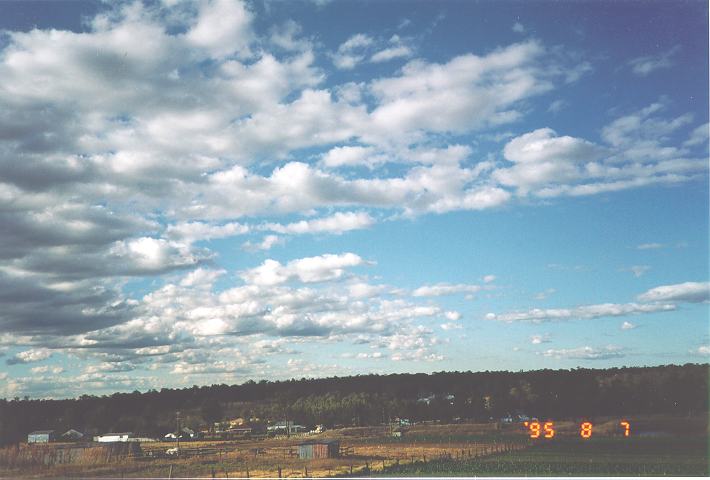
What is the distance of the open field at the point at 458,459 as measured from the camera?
168 ft

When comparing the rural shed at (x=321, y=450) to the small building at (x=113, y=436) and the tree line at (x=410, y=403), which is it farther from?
the small building at (x=113, y=436)

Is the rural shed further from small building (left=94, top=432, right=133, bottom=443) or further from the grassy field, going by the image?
small building (left=94, top=432, right=133, bottom=443)

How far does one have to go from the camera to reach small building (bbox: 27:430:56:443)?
103 metres

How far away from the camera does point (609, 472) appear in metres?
47.4

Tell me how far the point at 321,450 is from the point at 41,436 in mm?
55145

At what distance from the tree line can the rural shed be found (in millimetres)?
23753

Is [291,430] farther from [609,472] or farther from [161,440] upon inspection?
[609,472]

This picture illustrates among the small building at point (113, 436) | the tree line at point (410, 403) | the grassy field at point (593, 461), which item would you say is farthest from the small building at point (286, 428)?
the grassy field at point (593, 461)

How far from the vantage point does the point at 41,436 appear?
106 meters

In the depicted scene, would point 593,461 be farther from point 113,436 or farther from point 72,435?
point 72,435

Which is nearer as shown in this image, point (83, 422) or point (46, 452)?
point (46, 452)

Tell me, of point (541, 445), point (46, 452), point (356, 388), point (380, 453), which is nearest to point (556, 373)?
point (541, 445)

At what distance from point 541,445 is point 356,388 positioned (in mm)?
111866

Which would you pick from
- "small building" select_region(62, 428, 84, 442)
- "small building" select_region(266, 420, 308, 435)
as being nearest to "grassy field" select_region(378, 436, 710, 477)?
"small building" select_region(62, 428, 84, 442)
